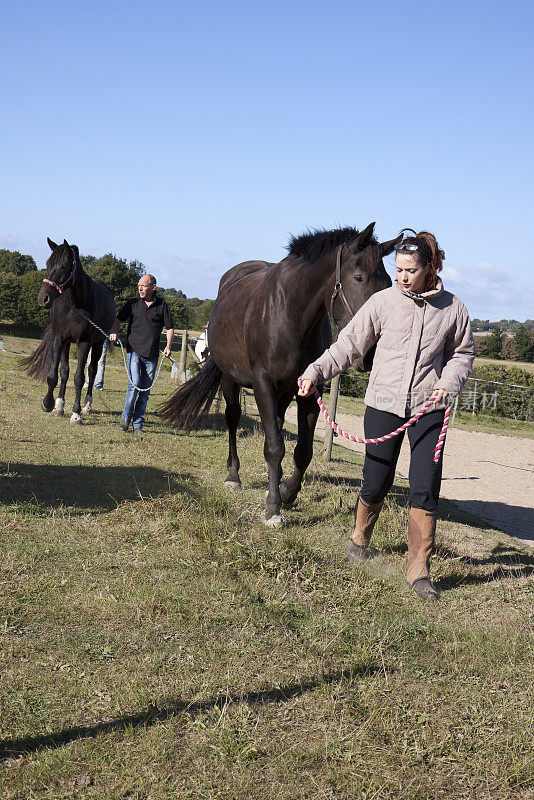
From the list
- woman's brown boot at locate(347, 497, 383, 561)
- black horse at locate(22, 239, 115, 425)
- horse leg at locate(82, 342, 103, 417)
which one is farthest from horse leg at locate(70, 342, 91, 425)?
woman's brown boot at locate(347, 497, 383, 561)

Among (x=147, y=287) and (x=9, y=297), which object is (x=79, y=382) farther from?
(x=9, y=297)

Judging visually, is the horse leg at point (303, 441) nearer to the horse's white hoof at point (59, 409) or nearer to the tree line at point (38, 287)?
the horse's white hoof at point (59, 409)

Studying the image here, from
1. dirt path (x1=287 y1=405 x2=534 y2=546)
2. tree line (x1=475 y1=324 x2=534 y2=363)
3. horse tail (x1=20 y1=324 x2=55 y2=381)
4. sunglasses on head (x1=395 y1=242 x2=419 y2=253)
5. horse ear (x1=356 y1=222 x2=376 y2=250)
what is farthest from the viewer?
tree line (x1=475 y1=324 x2=534 y2=363)

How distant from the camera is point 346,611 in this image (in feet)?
11.6

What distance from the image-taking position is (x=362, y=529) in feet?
14.2

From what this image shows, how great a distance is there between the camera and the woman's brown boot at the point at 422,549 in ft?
13.1

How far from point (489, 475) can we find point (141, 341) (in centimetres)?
652

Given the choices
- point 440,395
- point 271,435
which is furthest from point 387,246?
point 271,435

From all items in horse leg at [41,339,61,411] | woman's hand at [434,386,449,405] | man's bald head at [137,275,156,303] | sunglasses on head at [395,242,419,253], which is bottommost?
horse leg at [41,339,61,411]

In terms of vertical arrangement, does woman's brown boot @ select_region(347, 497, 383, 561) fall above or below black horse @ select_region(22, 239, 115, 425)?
below

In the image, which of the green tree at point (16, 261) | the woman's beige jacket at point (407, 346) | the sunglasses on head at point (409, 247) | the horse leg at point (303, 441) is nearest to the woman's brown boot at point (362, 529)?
the woman's beige jacket at point (407, 346)

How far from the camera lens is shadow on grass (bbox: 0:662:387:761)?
230 cm

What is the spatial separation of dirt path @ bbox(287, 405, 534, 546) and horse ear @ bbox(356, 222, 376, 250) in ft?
14.0

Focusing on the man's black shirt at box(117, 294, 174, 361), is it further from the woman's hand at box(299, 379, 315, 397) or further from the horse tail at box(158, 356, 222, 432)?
the woman's hand at box(299, 379, 315, 397)
